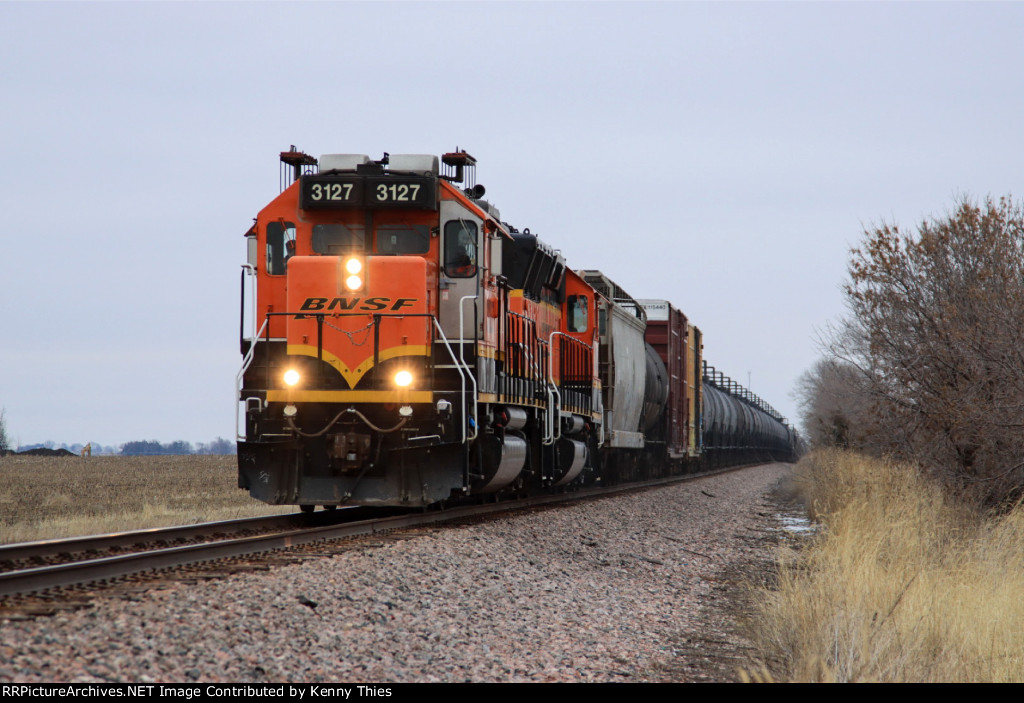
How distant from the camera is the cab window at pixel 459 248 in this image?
41.2 ft

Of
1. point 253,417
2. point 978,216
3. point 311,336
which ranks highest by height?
point 978,216

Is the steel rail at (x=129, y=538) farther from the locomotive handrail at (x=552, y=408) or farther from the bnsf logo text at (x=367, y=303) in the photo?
the locomotive handrail at (x=552, y=408)

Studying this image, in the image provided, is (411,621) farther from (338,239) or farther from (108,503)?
(108,503)

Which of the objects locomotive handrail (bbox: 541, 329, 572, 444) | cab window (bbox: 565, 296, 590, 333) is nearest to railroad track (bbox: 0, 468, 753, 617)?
locomotive handrail (bbox: 541, 329, 572, 444)

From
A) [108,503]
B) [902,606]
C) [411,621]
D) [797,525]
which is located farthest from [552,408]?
[108,503]

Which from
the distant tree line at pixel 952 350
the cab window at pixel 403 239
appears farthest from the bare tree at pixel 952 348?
the cab window at pixel 403 239

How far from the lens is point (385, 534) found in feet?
35.9

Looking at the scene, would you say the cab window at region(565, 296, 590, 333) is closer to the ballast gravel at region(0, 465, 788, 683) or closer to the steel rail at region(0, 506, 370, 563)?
the ballast gravel at region(0, 465, 788, 683)

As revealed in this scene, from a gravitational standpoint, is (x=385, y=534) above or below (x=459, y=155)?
below

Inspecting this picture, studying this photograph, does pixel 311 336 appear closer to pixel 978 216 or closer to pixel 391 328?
pixel 391 328

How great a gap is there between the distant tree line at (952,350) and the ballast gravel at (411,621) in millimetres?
4862

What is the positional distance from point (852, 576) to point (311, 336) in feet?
20.3

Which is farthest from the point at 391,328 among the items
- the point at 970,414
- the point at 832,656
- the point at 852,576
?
the point at 970,414

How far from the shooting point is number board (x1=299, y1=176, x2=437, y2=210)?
12.2 meters
